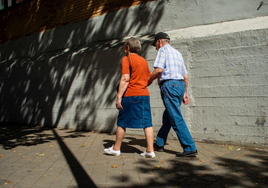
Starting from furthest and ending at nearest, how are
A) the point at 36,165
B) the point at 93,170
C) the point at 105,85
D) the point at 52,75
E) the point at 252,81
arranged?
the point at 52,75 < the point at 105,85 < the point at 252,81 < the point at 36,165 < the point at 93,170

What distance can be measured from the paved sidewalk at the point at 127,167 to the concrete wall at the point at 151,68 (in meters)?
0.73

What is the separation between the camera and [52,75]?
26.2 ft

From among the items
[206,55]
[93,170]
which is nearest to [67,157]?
[93,170]

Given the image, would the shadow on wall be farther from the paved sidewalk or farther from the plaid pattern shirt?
the plaid pattern shirt

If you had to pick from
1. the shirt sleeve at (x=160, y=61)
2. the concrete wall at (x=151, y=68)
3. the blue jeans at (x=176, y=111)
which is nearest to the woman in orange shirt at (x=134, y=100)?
the shirt sleeve at (x=160, y=61)

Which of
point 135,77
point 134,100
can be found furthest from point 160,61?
point 134,100

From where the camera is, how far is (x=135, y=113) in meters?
4.07

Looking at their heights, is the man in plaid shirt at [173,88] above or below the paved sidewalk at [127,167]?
above

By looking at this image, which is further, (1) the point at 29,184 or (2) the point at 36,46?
(2) the point at 36,46

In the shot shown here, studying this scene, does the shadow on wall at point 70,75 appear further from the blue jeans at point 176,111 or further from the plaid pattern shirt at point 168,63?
the blue jeans at point 176,111

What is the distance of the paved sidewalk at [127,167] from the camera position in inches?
123

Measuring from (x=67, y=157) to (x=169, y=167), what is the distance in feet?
5.87

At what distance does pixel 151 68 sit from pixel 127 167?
280 centimetres

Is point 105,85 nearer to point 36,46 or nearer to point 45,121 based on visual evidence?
point 45,121
